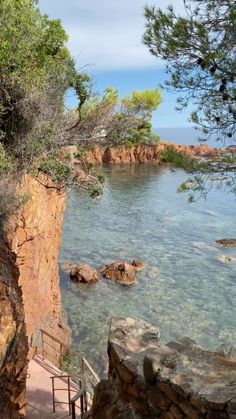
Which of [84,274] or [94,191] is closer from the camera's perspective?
[94,191]

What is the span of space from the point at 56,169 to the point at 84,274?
9.03m

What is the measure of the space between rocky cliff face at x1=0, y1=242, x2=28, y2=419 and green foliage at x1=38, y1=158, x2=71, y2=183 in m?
5.16

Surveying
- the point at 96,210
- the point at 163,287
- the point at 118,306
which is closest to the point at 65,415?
the point at 118,306

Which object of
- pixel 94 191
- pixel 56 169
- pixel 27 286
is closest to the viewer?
pixel 27 286

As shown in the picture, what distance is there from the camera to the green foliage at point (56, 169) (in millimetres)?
14846

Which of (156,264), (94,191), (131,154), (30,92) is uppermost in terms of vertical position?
(30,92)

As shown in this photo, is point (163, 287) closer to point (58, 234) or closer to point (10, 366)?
point (58, 234)

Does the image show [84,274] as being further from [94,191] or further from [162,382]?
[162,382]

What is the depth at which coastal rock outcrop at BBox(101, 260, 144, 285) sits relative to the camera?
2323 cm

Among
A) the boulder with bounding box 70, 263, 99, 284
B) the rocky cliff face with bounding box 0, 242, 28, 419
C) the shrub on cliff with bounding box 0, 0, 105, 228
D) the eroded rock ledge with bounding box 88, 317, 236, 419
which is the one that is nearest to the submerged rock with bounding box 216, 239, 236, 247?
the boulder with bounding box 70, 263, 99, 284

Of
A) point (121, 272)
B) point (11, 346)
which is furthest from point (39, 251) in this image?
point (121, 272)

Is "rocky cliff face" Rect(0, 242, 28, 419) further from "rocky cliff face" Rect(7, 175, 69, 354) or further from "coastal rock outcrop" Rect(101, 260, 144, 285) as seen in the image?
"coastal rock outcrop" Rect(101, 260, 144, 285)

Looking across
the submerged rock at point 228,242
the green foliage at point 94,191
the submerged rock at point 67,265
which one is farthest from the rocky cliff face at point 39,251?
the submerged rock at point 228,242

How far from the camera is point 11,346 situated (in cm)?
858
